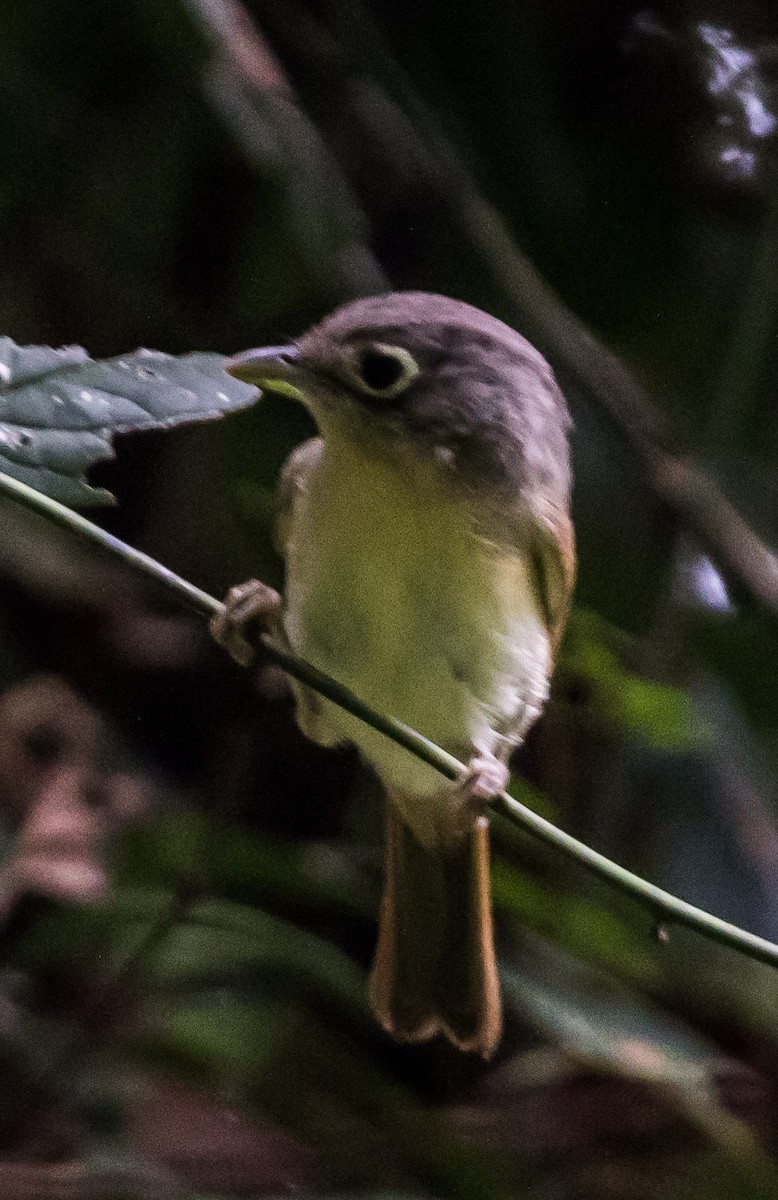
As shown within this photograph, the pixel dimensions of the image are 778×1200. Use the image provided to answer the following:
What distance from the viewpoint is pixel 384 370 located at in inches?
24.8

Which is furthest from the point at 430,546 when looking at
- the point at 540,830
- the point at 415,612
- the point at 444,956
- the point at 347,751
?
the point at 347,751

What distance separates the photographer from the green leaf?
21.0 inches

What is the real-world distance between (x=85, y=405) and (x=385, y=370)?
0.15 m

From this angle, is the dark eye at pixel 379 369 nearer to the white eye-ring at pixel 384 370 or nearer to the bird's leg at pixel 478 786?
the white eye-ring at pixel 384 370

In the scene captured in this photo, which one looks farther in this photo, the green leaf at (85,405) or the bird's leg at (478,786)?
the bird's leg at (478,786)

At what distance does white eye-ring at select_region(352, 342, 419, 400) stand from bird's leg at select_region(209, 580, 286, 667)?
157mm

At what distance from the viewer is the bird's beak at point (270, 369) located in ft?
1.96

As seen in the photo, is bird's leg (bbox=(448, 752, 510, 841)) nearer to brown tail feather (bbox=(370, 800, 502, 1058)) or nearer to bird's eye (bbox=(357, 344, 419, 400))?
brown tail feather (bbox=(370, 800, 502, 1058))

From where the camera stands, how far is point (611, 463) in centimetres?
118

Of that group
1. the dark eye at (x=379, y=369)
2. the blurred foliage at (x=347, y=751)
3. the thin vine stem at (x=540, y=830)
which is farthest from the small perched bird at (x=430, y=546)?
the blurred foliage at (x=347, y=751)

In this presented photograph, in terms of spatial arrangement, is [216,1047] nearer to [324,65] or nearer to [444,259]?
[444,259]

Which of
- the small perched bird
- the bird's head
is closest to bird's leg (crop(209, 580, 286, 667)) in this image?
the small perched bird

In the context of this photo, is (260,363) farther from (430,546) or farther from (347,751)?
(347,751)

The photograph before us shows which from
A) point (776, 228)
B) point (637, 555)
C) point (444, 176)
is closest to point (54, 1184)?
point (637, 555)
